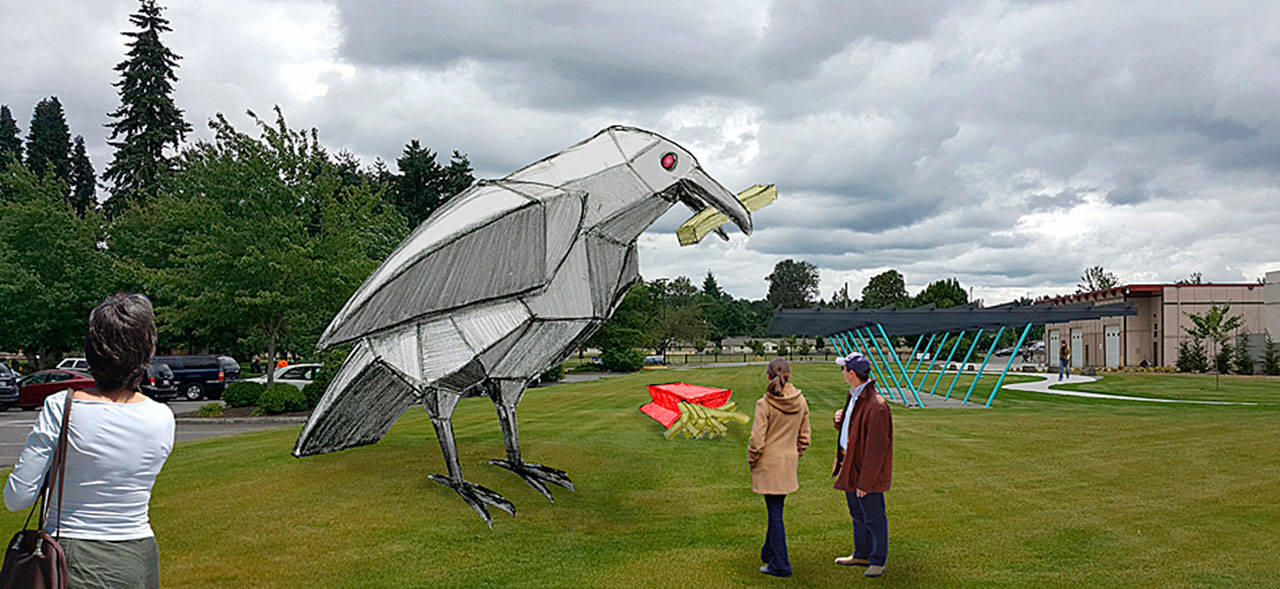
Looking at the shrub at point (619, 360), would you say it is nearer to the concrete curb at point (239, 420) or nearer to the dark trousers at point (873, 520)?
the concrete curb at point (239, 420)

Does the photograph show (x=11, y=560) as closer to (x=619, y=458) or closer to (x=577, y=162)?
(x=577, y=162)

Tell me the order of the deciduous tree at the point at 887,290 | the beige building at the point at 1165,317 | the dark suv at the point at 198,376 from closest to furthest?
the dark suv at the point at 198,376 < the beige building at the point at 1165,317 < the deciduous tree at the point at 887,290

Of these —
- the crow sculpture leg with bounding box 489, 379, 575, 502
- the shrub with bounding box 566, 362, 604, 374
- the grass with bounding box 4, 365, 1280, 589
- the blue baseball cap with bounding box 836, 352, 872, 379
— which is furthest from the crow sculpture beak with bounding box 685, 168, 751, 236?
the shrub with bounding box 566, 362, 604, 374

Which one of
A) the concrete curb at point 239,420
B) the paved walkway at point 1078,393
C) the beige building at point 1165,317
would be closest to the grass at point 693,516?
the concrete curb at point 239,420

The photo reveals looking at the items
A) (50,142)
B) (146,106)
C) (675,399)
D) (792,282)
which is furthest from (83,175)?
(792,282)

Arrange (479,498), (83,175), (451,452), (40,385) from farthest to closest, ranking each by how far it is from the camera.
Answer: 1. (83,175)
2. (40,385)
3. (479,498)
4. (451,452)

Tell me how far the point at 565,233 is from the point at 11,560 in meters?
5.22

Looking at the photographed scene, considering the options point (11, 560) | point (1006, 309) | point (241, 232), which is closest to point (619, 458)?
point (11, 560)

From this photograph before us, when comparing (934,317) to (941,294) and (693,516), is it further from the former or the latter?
(941,294)

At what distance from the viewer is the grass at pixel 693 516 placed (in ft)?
21.2

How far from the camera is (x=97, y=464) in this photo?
3.02 m

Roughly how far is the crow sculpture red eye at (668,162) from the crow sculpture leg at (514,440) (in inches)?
111

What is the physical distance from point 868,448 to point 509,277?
3.59m

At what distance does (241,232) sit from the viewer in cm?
2077
